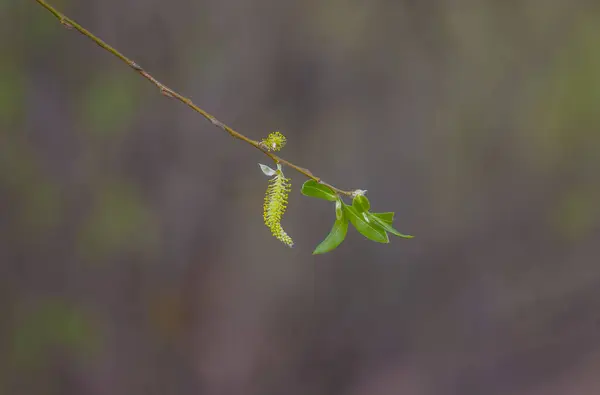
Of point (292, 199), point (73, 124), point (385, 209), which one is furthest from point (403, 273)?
point (73, 124)

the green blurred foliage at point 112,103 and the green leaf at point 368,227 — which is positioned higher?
the green blurred foliage at point 112,103

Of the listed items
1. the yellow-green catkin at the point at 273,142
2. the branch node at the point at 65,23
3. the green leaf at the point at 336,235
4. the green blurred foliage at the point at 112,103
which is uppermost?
the green blurred foliage at the point at 112,103

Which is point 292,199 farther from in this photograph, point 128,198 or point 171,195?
point 128,198

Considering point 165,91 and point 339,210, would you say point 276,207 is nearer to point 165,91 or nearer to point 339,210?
point 339,210

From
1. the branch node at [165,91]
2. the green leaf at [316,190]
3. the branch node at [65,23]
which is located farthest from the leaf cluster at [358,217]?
the branch node at [65,23]

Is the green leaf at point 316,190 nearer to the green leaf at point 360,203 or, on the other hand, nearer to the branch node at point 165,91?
the green leaf at point 360,203

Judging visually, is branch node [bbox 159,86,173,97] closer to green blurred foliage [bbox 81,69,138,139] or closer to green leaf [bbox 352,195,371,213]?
green leaf [bbox 352,195,371,213]

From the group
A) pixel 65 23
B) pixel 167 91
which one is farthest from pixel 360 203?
pixel 65 23

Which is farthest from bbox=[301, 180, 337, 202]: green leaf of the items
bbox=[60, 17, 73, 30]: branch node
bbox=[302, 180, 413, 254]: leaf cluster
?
bbox=[60, 17, 73, 30]: branch node
